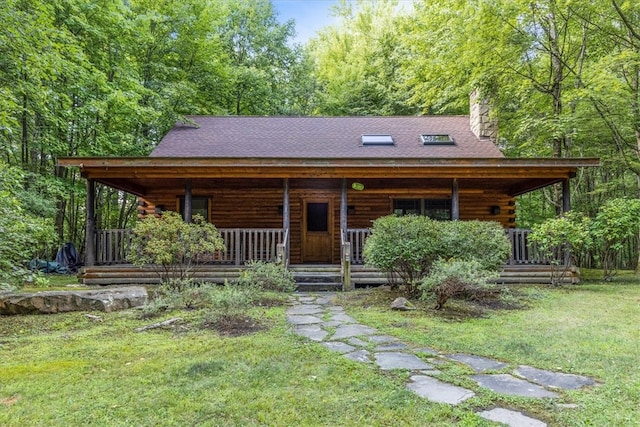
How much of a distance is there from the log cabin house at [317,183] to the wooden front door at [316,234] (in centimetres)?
3

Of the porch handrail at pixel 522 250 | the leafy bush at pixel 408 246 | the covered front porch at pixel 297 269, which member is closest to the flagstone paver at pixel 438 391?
the leafy bush at pixel 408 246

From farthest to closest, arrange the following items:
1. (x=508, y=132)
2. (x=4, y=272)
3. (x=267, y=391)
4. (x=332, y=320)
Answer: (x=508, y=132), (x=332, y=320), (x=4, y=272), (x=267, y=391)

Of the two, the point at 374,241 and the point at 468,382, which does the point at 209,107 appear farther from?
the point at 468,382

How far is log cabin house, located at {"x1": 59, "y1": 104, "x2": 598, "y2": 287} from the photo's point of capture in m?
8.14

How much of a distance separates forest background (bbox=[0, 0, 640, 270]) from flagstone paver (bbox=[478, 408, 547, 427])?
506 cm

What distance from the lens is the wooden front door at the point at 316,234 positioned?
10.9 m

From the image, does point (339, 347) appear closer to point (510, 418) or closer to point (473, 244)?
point (510, 418)

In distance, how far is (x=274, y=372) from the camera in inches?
117

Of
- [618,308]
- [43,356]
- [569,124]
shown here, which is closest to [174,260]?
[43,356]

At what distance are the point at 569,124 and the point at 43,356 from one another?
12576mm

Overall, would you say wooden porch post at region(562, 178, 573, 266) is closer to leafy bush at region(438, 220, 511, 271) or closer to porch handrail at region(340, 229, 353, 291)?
leafy bush at region(438, 220, 511, 271)

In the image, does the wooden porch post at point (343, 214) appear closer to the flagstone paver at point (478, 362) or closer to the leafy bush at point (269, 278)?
the leafy bush at point (269, 278)

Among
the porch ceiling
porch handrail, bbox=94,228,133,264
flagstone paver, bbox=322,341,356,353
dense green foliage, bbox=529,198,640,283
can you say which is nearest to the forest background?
porch handrail, bbox=94,228,133,264

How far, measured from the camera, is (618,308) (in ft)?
18.3
